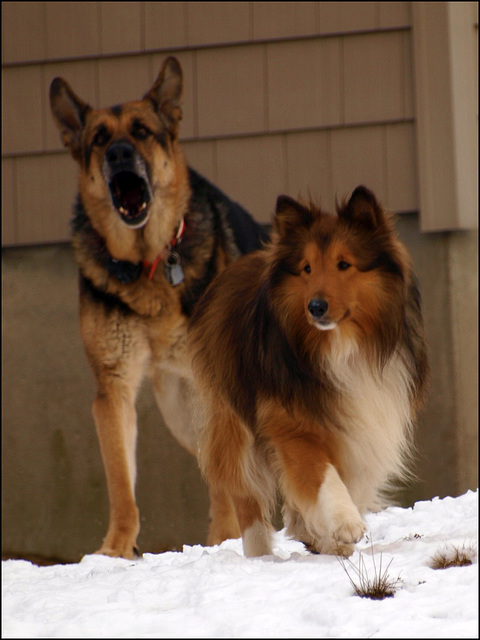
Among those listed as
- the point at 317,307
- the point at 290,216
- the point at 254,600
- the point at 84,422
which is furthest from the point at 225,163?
the point at 254,600

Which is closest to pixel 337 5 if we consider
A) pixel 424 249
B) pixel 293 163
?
pixel 293 163

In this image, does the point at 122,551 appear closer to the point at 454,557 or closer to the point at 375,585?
the point at 454,557

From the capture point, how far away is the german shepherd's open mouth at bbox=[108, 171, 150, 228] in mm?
5320

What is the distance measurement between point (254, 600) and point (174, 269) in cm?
270

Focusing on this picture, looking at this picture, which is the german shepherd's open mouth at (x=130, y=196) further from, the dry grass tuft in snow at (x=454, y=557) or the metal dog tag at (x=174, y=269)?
the dry grass tuft in snow at (x=454, y=557)

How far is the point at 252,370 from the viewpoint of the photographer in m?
4.10

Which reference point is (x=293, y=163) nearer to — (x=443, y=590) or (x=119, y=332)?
(x=119, y=332)

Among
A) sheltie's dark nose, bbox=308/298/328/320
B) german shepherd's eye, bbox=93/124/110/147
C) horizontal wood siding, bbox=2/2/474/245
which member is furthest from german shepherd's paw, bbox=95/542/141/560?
horizontal wood siding, bbox=2/2/474/245

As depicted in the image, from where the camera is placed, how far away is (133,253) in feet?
18.1

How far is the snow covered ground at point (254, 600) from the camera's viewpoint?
2.69m

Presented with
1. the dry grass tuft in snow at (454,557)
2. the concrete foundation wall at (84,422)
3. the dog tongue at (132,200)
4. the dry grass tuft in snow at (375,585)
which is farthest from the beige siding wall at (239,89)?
the dry grass tuft in snow at (375,585)

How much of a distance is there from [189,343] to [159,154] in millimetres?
1322

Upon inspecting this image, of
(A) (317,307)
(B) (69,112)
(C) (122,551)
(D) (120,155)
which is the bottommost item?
(C) (122,551)

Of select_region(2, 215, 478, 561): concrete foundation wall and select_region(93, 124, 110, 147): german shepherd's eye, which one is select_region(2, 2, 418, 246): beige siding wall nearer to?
select_region(2, 215, 478, 561): concrete foundation wall
